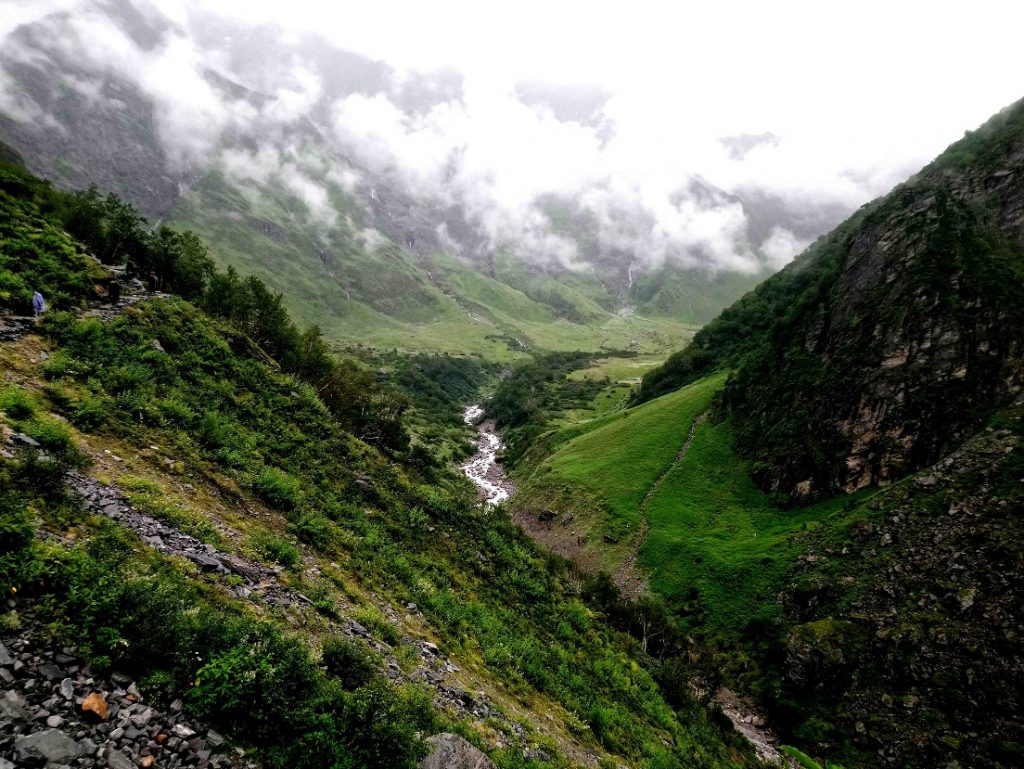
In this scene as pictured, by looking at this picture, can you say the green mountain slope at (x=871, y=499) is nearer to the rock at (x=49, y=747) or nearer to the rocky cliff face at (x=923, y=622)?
→ the rocky cliff face at (x=923, y=622)

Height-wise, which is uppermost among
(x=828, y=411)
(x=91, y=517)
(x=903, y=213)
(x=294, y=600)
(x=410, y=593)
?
(x=903, y=213)

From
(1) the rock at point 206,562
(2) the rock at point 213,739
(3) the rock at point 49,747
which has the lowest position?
(1) the rock at point 206,562

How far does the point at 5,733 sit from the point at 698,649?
51.2 m

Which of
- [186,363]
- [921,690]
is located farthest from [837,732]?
[186,363]

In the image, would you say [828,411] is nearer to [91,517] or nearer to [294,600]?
[294,600]

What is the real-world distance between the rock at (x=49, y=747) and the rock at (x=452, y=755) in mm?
6830

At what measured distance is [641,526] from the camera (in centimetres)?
6944

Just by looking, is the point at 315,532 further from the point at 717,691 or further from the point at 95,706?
the point at 717,691

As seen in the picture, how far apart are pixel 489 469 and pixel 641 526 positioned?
53.5 m

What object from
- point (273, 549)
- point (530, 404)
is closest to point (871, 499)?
point (273, 549)

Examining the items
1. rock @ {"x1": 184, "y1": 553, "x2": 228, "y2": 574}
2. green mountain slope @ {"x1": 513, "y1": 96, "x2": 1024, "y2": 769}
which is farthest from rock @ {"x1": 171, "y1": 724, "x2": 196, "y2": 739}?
green mountain slope @ {"x1": 513, "y1": 96, "x2": 1024, "y2": 769}

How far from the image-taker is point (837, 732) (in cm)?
3653

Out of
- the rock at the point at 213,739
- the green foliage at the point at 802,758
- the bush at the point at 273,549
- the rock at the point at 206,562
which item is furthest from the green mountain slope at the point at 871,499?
the rock at the point at 213,739

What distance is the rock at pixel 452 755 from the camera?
38.8 ft
